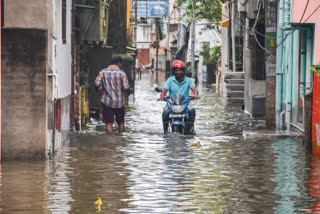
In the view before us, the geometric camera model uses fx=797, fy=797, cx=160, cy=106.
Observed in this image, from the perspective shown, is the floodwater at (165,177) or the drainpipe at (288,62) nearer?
the floodwater at (165,177)

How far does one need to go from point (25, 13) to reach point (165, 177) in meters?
3.38

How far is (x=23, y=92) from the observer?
464 inches

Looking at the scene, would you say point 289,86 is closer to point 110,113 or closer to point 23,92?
point 110,113

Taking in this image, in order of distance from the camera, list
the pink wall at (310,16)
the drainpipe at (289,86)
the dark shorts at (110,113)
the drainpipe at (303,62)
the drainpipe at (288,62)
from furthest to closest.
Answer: the drainpipe at (303,62), the drainpipe at (289,86), the drainpipe at (288,62), the dark shorts at (110,113), the pink wall at (310,16)

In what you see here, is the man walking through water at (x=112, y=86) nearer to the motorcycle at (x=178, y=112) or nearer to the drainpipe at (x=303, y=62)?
the motorcycle at (x=178, y=112)

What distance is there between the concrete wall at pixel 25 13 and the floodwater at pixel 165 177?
6.74ft

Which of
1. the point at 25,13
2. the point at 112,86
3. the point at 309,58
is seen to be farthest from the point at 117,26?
the point at 25,13

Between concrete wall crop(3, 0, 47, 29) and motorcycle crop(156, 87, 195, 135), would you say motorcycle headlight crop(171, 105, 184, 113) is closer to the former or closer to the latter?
motorcycle crop(156, 87, 195, 135)

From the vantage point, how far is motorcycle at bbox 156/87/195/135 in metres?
16.0

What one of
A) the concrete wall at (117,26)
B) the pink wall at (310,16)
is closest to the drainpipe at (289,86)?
the pink wall at (310,16)

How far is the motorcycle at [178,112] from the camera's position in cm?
1598

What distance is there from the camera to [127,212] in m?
7.87

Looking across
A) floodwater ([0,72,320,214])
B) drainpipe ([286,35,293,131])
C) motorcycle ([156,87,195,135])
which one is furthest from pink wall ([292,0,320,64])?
motorcycle ([156,87,195,135])

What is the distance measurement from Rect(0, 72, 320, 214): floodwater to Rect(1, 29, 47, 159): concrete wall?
0.42 m
